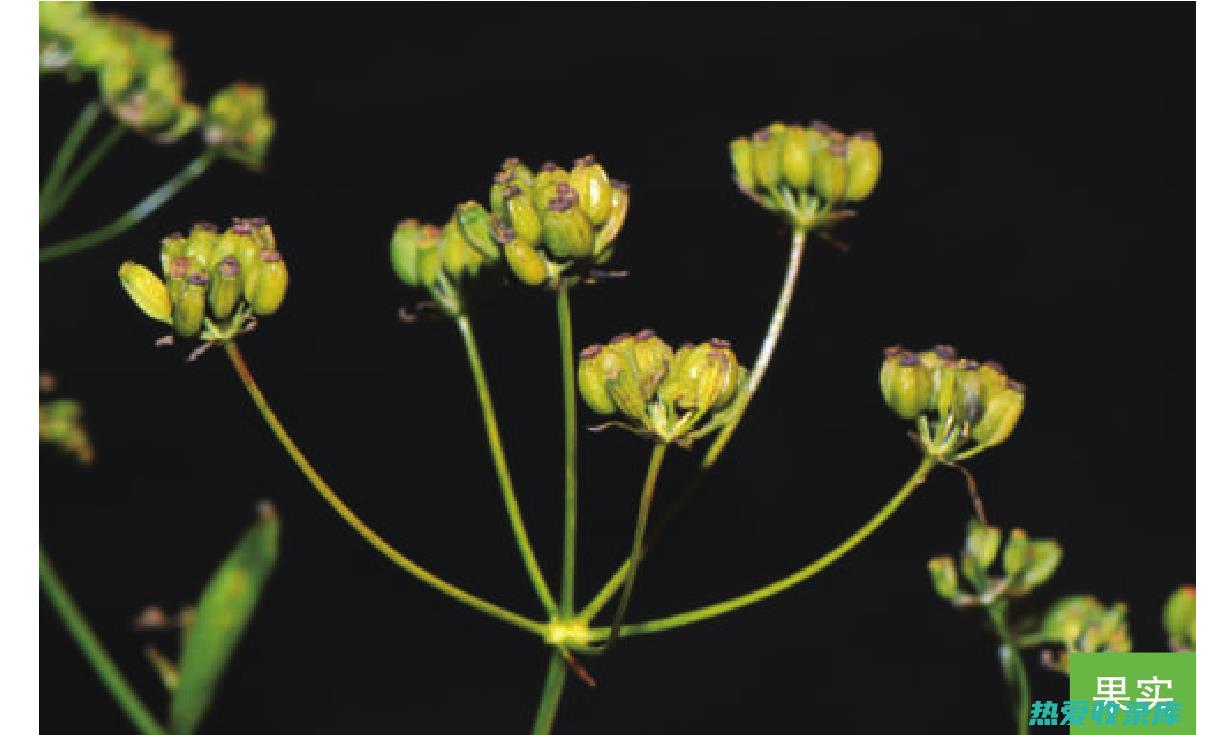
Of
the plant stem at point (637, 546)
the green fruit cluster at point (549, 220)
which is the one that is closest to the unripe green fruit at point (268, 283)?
the green fruit cluster at point (549, 220)

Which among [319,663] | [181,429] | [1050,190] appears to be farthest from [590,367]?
[1050,190]

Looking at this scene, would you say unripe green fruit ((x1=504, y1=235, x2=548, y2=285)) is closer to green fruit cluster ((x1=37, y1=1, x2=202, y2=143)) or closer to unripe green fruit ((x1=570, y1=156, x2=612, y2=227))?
unripe green fruit ((x1=570, y1=156, x2=612, y2=227))

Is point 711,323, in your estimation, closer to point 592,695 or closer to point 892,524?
point 892,524

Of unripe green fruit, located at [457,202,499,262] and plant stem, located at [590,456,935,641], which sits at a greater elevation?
unripe green fruit, located at [457,202,499,262]

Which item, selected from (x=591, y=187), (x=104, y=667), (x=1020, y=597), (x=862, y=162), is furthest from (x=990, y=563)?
(x=104, y=667)

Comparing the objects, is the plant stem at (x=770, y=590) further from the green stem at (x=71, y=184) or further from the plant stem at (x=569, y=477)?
the green stem at (x=71, y=184)

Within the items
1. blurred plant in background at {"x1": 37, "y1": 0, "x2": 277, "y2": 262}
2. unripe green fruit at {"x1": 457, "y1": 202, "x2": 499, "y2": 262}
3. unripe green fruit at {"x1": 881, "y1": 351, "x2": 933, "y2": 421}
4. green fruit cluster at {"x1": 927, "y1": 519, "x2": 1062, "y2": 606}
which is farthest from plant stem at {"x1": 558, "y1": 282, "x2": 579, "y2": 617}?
blurred plant in background at {"x1": 37, "y1": 0, "x2": 277, "y2": 262}
